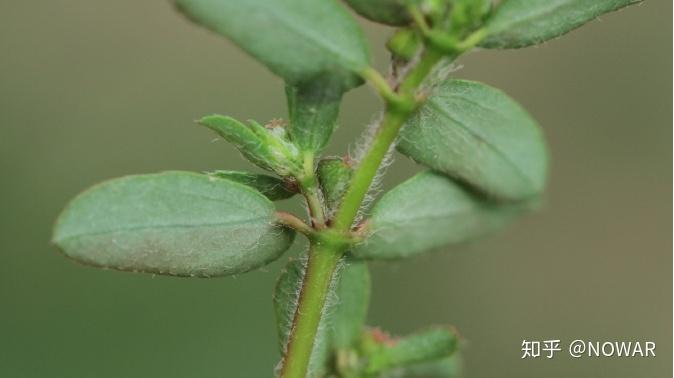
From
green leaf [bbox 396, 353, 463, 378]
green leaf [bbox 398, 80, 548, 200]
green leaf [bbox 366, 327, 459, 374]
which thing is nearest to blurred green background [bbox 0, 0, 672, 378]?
green leaf [bbox 396, 353, 463, 378]

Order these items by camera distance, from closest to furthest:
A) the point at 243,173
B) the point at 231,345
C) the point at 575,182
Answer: the point at 243,173 → the point at 231,345 → the point at 575,182

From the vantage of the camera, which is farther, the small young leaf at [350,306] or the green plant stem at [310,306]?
the small young leaf at [350,306]

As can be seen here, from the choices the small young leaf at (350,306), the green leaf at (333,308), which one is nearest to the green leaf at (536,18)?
the green leaf at (333,308)

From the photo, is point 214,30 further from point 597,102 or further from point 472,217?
point 597,102

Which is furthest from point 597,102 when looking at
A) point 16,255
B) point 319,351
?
point 319,351

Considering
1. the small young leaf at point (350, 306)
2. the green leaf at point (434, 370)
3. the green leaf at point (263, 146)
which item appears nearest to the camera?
the green leaf at point (263, 146)

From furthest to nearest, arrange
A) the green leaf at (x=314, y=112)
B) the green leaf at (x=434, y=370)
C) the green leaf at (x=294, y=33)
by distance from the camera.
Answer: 1. the green leaf at (x=434, y=370)
2. the green leaf at (x=314, y=112)
3. the green leaf at (x=294, y=33)

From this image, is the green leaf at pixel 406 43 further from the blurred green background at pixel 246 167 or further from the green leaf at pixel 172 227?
the blurred green background at pixel 246 167
